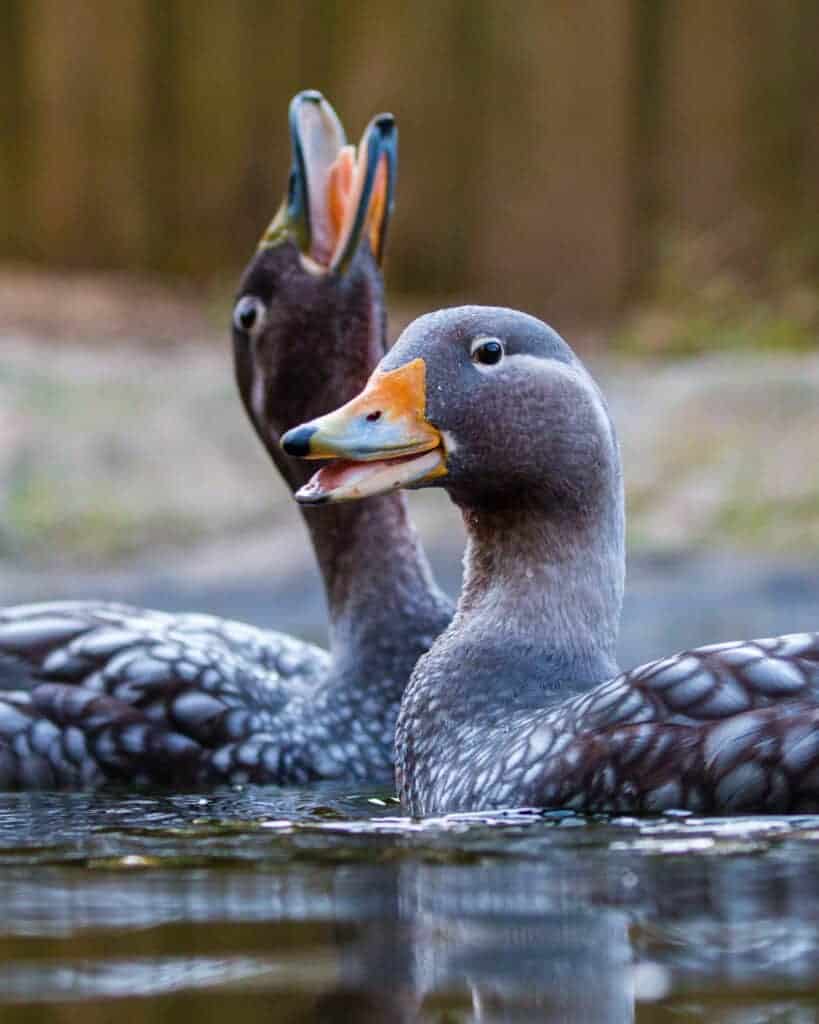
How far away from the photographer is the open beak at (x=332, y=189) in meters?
6.09

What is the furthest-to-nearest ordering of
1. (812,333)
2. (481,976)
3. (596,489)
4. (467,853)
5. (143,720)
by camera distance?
(812,333)
(143,720)
(596,489)
(467,853)
(481,976)

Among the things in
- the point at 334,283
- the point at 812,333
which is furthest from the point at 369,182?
the point at 812,333

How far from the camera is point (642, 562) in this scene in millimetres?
9516

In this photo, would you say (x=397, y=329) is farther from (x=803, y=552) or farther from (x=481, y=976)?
(x=481, y=976)

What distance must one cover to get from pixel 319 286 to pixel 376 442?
1610 mm

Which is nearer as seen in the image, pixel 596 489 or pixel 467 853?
pixel 467 853

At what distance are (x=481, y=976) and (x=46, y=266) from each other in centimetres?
1121

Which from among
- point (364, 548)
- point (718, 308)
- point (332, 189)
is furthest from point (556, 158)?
point (364, 548)

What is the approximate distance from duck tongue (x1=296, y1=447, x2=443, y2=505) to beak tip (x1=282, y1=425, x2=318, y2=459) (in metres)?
0.10

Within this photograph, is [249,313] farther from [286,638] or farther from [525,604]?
[525,604]

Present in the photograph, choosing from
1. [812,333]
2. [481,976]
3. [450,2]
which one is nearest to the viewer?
[481,976]

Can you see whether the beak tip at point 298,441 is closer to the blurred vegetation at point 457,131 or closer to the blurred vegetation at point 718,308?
the blurred vegetation at point 718,308

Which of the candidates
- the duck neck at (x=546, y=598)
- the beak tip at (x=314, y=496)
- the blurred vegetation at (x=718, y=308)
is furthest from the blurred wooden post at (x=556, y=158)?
the beak tip at (x=314, y=496)

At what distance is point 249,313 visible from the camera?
20.7 ft
